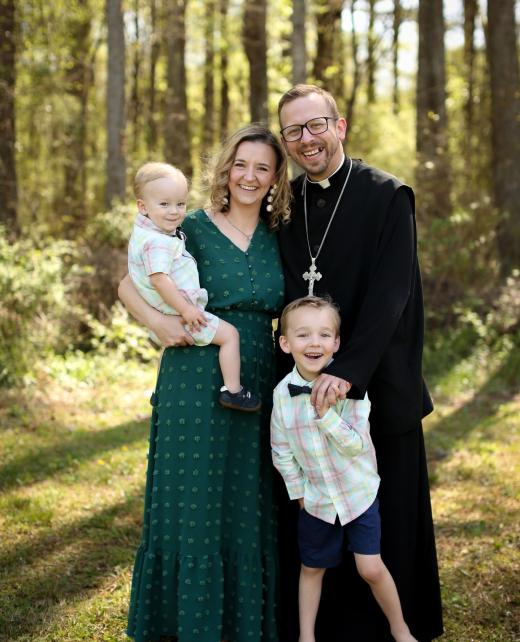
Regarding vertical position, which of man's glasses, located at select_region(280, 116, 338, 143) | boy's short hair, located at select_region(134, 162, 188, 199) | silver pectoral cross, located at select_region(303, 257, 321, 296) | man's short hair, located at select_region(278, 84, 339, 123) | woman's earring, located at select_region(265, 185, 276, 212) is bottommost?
silver pectoral cross, located at select_region(303, 257, 321, 296)

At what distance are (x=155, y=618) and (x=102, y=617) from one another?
0.47 m

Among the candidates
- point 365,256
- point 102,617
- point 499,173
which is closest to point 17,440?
point 102,617

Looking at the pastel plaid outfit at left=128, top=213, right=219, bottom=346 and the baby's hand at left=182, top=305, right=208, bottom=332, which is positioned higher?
the pastel plaid outfit at left=128, top=213, right=219, bottom=346

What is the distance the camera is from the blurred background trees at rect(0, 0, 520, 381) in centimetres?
864

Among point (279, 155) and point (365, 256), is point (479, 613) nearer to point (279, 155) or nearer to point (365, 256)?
point (365, 256)

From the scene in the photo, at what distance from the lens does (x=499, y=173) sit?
10.3 meters

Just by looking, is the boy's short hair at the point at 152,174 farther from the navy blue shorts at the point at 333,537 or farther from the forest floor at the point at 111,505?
the forest floor at the point at 111,505

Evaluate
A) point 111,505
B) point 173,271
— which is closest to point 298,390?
point 173,271

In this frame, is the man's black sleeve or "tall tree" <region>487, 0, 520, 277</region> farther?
"tall tree" <region>487, 0, 520, 277</region>

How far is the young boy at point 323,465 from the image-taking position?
2.69 meters

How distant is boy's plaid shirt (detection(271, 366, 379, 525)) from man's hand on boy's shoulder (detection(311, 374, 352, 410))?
0.10 m

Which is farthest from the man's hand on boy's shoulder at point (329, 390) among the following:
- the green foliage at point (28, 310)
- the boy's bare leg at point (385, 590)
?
the green foliage at point (28, 310)

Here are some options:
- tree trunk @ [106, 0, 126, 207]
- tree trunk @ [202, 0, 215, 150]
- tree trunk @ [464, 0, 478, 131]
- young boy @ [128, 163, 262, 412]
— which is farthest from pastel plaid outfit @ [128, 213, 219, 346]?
tree trunk @ [202, 0, 215, 150]

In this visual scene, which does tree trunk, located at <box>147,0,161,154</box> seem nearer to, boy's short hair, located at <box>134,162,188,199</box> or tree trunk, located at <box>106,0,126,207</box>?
tree trunk, located at <box>106,0,126,207</box>
